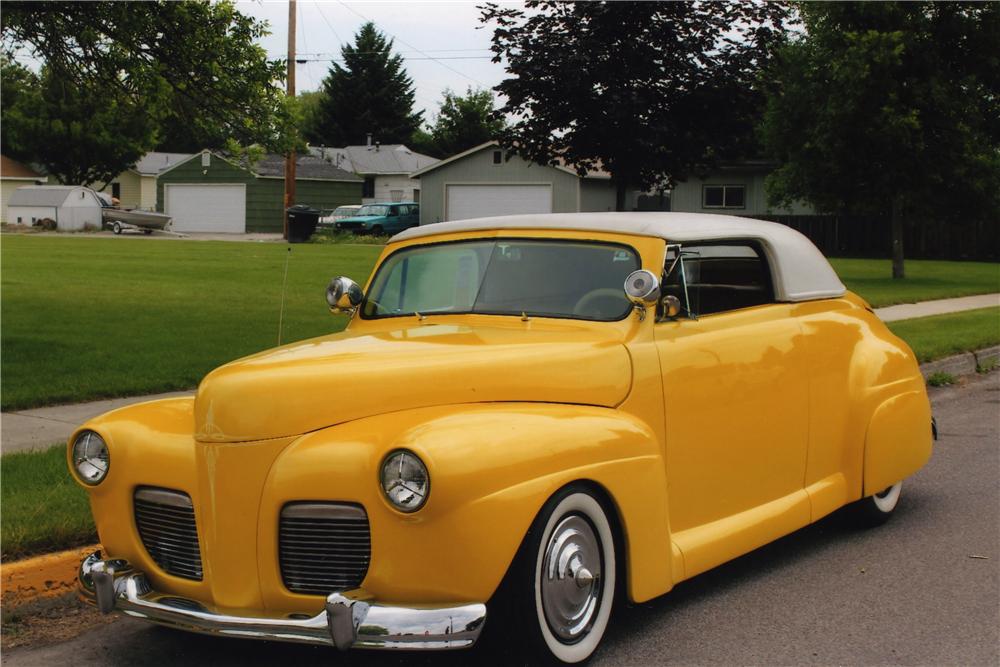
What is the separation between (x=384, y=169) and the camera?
66562 mm

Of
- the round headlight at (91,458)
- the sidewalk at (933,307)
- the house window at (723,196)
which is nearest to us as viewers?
the round headlight at (91,458)

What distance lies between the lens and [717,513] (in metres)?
5.02

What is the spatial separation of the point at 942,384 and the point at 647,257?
808cm

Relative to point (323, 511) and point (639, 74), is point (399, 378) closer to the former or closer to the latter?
point (323, 511)

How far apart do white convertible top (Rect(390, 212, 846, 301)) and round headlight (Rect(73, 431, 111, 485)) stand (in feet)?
5.89

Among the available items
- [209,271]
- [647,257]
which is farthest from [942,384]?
[209,271]

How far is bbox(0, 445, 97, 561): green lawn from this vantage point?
214 inches

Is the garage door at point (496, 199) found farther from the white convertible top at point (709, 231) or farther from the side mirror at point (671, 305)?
the side mirror at point (671, 305)

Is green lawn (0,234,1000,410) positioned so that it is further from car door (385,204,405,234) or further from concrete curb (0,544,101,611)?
car door (385,204,405,234)

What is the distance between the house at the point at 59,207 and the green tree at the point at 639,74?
1822 inches

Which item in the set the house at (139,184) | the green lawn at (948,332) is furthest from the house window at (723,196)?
the house at (139,184)

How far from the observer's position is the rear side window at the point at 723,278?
17.2ft

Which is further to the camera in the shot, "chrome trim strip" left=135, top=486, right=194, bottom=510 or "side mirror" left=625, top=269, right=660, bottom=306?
"side mirror" left=625, top=269, right=660, bottom=306

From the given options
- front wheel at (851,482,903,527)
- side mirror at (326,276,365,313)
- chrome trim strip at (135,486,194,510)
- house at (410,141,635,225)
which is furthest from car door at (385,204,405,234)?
chrome trim strip at (135,486,194,510)
